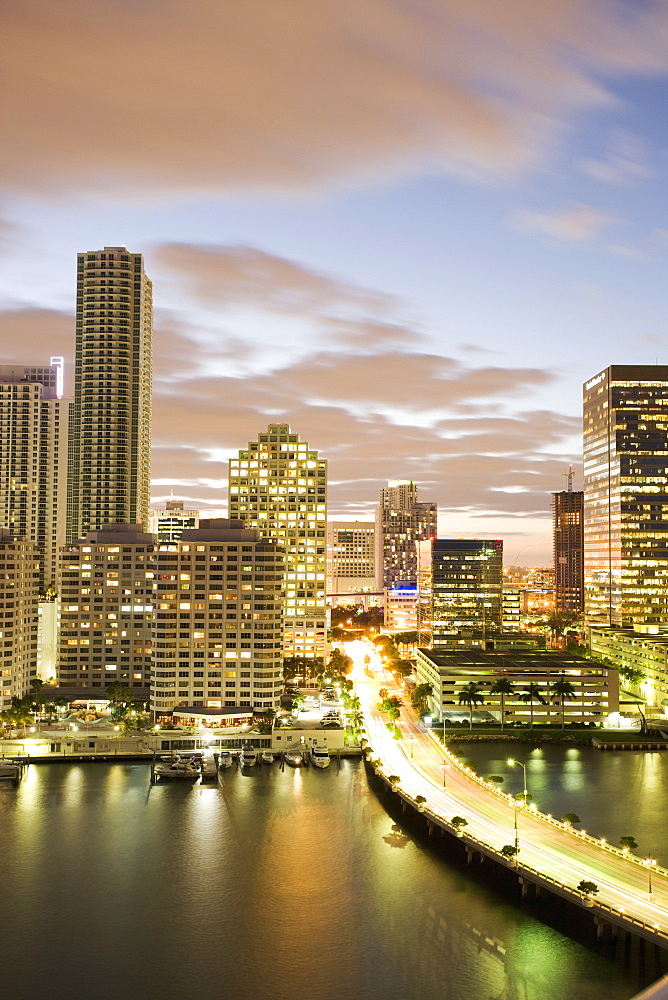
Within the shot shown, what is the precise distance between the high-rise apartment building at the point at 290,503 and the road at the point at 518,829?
5099 centimetres

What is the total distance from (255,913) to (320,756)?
42.6 meters

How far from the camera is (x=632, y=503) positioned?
187m

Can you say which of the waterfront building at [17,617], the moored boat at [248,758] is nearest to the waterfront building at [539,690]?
the moored boat at [248,758]

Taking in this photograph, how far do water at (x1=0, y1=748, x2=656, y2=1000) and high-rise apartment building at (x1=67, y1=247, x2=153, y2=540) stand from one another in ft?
334

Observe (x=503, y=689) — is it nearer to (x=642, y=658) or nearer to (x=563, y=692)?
(x=563, y=692)

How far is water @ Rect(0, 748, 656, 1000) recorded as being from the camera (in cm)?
4844

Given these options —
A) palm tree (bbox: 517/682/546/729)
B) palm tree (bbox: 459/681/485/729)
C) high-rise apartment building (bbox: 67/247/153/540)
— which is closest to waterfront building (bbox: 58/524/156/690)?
palm tree (bbox: 459/681/485/729)

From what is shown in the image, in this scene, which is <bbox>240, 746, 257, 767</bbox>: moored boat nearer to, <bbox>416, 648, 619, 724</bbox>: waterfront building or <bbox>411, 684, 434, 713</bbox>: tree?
<bbox>416, 648, 619, 724</bbox>: waterfront building

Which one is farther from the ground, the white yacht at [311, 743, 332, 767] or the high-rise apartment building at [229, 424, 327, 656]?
the high-rise apartment building at [229, 424, 327, 656]

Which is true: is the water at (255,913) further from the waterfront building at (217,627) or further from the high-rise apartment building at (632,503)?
the high-rise apartment building at (632,503)

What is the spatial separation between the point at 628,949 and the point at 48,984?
3382 cm

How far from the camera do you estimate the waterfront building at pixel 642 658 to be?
13138cm

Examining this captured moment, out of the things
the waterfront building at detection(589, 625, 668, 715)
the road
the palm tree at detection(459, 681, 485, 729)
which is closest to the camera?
the road

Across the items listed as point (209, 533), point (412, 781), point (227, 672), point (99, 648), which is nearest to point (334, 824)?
point (412, 781)
